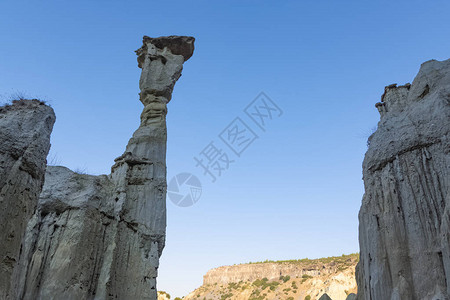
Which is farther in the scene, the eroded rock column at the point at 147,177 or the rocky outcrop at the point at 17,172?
the eroded rock column at the point at 147,177

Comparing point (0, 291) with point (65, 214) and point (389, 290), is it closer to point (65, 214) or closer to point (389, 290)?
point (65, 214)

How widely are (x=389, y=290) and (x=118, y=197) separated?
401 inches

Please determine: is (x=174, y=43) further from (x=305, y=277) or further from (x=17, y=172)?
(x=305, y=277)

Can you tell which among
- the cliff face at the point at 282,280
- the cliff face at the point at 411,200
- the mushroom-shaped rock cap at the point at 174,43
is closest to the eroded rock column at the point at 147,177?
the mushroom-shaped rock cap at the point at 174,43

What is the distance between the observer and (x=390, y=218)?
12.0 meters

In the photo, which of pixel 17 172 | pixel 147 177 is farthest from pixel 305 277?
pixel 17 172

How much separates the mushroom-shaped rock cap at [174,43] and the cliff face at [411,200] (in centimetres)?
1134

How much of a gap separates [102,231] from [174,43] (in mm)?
10953

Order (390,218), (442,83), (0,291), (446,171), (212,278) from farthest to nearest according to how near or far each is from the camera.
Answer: (212,278) < (442,83) < (390,218) < (446,171) < (0,291)

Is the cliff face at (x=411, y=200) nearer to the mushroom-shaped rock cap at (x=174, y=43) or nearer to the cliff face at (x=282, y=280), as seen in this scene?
the mushroom-shaped rock cap at (x=174, y=43)

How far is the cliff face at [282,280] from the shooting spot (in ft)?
170

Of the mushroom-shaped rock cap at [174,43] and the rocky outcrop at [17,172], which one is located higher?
the mushroom-shaped rock cap at [174,43]

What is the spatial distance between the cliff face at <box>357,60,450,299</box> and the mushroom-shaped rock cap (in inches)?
447

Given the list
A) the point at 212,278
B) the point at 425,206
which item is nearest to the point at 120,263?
the point at 425,206
